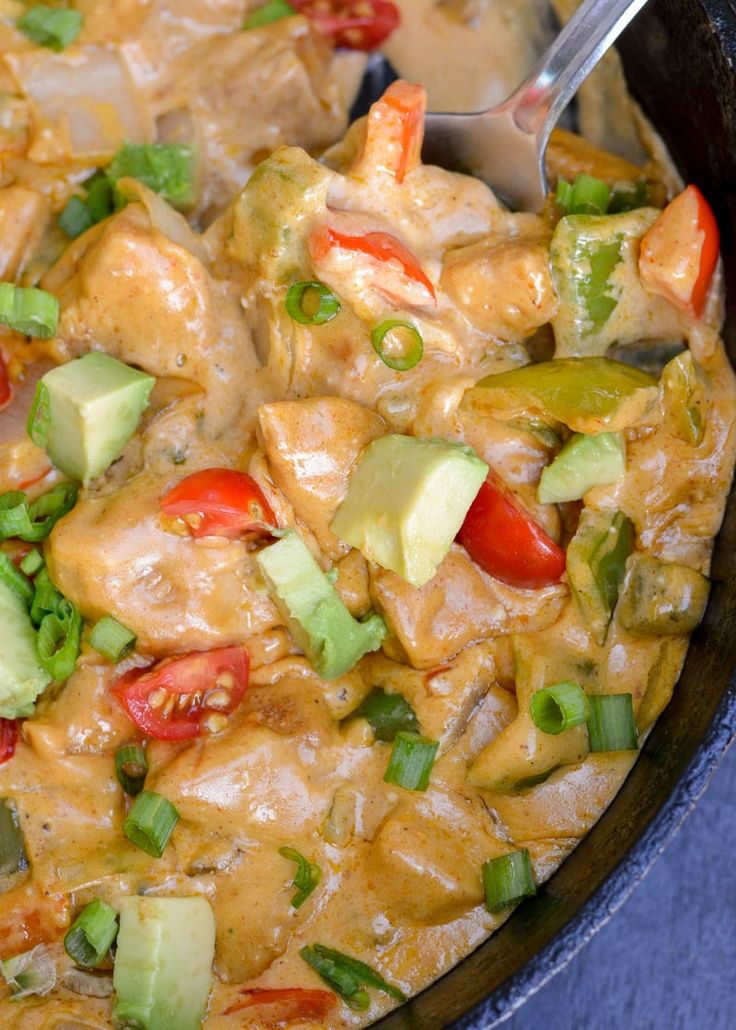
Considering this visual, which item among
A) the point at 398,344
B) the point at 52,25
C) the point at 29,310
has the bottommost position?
the point at 398,344

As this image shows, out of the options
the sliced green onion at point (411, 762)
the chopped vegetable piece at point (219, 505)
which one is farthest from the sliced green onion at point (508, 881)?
the chopped vegetable piece at point (219, 505)

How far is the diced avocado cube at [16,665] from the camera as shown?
2633mm

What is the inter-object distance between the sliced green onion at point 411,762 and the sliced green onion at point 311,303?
40.7 inches

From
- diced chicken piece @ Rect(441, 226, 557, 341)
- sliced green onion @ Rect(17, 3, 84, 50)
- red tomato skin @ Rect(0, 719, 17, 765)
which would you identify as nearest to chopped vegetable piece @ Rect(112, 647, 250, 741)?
red tomato skin @ Rect(0, 719, 17, 765)

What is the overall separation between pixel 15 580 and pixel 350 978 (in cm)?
126

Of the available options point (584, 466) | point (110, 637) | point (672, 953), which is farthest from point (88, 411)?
point (672, 953)

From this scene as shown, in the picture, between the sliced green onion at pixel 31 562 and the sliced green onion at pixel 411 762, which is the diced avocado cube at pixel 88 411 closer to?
the sliced green onion at pixel 31 562

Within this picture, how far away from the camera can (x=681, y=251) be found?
105 inches

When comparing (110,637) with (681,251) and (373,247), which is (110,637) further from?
(681,251)

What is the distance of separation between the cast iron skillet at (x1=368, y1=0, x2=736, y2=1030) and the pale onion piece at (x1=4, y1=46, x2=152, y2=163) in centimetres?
142

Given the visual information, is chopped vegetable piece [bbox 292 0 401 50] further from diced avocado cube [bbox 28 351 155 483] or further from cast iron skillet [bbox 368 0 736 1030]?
diced avocado cube [bbox 28 351 155 483]

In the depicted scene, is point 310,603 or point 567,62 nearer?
point 310,603

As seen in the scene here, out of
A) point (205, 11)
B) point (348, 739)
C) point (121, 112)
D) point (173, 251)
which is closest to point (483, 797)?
point (348, 739)

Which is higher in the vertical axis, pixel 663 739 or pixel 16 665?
pixel 16 665
